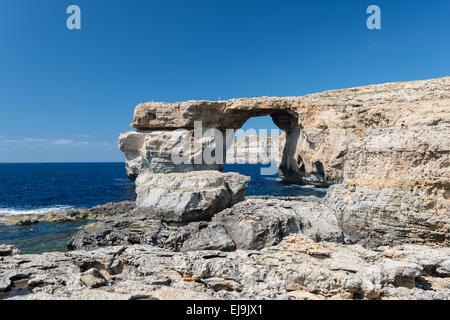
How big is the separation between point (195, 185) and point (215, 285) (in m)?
12.0

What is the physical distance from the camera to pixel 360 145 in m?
10.1

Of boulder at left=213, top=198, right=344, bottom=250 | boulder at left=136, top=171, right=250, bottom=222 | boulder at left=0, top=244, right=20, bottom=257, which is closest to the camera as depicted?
boulder at left=213, top=198, right=344, bottom=250

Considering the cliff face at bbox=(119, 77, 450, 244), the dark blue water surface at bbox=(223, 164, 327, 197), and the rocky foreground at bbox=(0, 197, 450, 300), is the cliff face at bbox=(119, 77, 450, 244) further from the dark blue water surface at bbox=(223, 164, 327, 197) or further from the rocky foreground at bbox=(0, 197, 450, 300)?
the dark blue water surface at bbox=(223, 164, 327, 197)

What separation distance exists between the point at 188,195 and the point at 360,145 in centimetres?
1075

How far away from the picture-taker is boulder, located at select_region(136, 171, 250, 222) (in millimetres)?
16828

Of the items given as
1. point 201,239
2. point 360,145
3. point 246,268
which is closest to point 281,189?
point 360,145

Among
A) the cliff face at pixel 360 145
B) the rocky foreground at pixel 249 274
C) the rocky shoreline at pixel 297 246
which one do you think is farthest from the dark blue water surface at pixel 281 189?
the rocky foreground at pixel 249 274

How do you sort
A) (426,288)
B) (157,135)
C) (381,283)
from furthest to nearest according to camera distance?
(157,135) → (426,288) → (381,283)

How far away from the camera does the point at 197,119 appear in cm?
3459

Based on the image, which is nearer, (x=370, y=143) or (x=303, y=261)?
(x=303, y=261)

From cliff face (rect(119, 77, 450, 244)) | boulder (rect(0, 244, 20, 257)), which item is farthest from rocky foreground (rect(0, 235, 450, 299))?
boulder (rect(0, 244, 20, 257))

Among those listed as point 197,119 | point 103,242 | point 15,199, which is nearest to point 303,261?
point 103,242

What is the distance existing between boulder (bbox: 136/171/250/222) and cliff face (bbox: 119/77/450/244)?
7.61 metres
